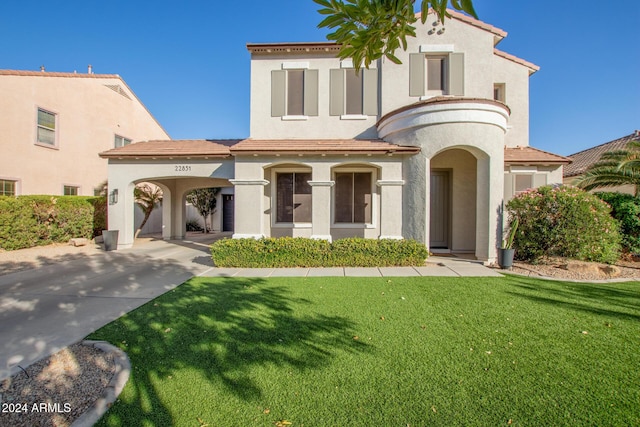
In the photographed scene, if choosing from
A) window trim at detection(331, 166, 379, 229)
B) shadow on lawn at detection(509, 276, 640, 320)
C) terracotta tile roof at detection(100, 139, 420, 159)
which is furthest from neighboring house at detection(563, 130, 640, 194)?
terracotta tile roof at detection(100, 139, 420, 159)

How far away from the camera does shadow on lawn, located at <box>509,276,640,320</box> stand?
16.7 feet

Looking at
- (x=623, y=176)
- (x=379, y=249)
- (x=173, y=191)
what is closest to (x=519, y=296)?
(x=379, y=249)

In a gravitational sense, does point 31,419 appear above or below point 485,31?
below

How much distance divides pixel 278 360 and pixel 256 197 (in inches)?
276

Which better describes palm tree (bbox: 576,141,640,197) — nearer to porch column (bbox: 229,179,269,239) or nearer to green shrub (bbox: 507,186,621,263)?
green shrub (bbox: 507,186,621,263)

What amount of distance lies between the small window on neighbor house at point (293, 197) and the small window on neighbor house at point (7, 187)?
1319cm

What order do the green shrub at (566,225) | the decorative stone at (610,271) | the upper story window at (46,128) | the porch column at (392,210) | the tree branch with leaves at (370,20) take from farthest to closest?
the upper story window at (46,128)
the porch column at (392,210)
the green shrub at (566,225)
the decorative stone at (610,271)
the tree branch with leaves at (370,20)

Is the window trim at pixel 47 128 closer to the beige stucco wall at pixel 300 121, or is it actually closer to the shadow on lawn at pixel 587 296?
the beige stucco wall at pixel 300 121

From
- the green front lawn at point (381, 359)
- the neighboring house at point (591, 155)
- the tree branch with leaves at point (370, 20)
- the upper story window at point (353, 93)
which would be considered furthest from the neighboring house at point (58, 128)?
the neighboring house at point (591, 155)

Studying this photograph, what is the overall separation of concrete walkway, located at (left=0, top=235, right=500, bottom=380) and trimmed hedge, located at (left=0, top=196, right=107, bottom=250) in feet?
8.91

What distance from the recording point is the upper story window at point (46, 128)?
1384 cm

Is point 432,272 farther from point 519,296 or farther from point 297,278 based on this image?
point 297,278

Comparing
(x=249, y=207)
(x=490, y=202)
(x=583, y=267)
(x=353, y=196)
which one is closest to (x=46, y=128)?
(x=249, y=207)

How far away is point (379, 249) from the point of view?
28.4 feet
